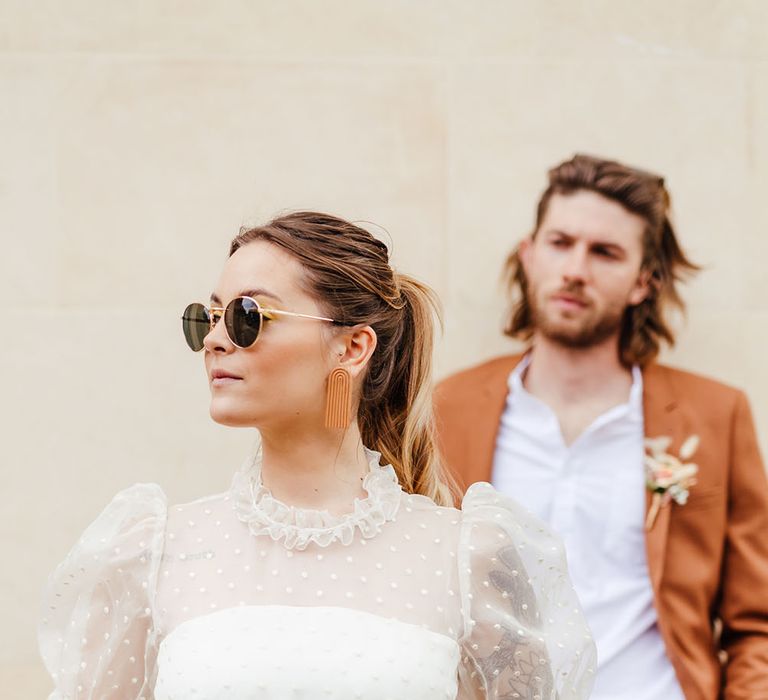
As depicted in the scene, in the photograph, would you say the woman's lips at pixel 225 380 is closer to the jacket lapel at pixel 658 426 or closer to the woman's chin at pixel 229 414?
the woman's chin at pixel 229 414

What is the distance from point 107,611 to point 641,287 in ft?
7.10

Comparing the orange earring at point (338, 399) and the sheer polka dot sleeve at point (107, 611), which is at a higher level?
the orange earring at point (338, 399)

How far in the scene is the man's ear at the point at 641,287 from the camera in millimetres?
3756

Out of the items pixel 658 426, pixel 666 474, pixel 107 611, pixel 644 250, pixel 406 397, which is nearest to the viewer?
pixel 107 611

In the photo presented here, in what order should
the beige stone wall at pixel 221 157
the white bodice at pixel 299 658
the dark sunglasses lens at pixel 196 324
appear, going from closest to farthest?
the white bodice at pixel 299 658
the dark sunglasses lens at pixel 196 324
the beige stone wall at pixel 221 157

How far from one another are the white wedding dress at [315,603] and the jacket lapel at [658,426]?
47.8 inches

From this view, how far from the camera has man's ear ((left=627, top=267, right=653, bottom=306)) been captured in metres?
3.76

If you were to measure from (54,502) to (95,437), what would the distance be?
0.24 metres

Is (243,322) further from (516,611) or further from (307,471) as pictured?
(516,611)

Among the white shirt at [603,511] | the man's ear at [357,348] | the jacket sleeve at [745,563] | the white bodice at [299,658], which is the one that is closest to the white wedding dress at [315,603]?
the white bodice at [299,658]

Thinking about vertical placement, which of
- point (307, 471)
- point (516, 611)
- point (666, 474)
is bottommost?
point (666, 474)

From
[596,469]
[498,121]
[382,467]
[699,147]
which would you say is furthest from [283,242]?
[699,147]

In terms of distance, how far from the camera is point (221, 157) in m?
3.94

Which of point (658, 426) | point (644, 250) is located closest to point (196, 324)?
point (658, 426)
